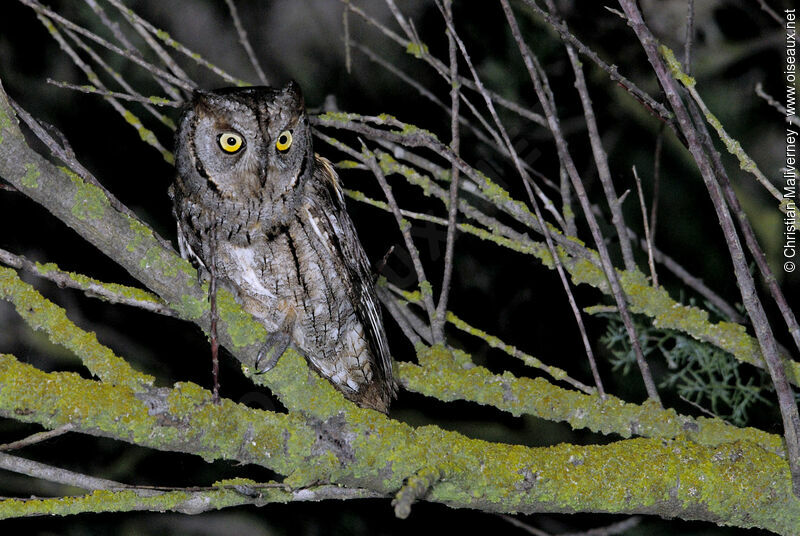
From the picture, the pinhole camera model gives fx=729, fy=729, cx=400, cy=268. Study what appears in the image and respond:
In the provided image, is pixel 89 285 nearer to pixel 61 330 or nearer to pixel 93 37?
pixel 61 330

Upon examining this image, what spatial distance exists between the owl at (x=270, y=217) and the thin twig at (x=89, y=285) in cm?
50

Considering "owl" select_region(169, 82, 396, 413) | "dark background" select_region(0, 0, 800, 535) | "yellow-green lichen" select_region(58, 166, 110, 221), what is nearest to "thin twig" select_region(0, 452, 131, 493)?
"yellow-green lichen" select_region(58, 166, 110, 221)

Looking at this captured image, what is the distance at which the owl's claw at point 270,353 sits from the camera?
4.42 ft

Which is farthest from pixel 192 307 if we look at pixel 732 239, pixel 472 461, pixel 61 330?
pixel 732 239

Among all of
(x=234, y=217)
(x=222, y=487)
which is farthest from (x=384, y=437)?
(x=234, y=217)

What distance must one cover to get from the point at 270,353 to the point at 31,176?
0.50 m

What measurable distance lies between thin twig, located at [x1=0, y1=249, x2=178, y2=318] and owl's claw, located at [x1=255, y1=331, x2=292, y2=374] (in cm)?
18

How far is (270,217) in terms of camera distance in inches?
76.1

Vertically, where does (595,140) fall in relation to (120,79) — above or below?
above

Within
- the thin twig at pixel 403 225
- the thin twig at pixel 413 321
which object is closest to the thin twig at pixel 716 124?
the thin twig at pixel 403 225

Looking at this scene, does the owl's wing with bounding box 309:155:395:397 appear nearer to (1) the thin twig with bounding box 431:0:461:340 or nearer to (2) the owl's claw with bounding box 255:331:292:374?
(1) the thin twig with bounding box 431:0:461:340

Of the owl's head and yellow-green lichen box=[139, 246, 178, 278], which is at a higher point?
the owl's head

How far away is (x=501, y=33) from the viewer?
344 cm

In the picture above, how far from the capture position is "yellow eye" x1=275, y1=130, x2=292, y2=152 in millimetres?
1904
